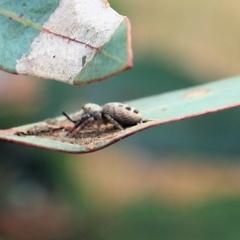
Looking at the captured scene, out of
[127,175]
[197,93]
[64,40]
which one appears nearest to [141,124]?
[64,40]

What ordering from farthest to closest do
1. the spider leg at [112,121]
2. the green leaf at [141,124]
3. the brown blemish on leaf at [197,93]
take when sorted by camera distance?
the brown blemish on leaf at [197,93] < the spider leg at [112,121] < the green leaf at [141,124]

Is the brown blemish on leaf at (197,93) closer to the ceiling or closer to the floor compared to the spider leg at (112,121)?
closer to the ceiling

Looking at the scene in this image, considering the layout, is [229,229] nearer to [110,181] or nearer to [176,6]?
[110,181]

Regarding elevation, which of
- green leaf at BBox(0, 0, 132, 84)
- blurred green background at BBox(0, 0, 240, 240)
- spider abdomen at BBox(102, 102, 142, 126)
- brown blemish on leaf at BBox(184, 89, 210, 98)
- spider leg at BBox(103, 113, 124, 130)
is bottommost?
blurred green background at BBox(0, 0, 240, 240)

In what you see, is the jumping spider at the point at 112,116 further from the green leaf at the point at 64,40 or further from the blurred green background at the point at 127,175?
the blurred green background at the point at 127,175

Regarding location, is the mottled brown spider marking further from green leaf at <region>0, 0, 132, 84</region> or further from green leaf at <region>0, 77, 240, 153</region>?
green leaf at <region>0, 0, 132, 84</region>

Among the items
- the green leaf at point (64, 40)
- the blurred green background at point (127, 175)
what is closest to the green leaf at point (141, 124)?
the green leaf at point (64, 40)

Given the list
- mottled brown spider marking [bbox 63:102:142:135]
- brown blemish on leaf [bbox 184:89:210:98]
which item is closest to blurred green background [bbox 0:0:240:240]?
brown blemish on leaf [bbox 184:89:210:98]
